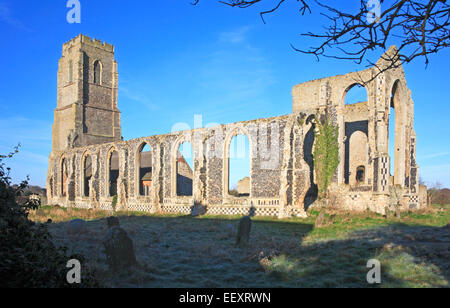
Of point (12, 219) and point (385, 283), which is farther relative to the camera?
point (385, 283)

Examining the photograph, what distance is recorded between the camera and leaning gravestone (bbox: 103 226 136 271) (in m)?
6.46

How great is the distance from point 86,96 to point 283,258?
3512 centimetres

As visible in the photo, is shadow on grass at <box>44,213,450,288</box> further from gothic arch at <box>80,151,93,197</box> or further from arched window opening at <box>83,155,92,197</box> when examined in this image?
arched window opening at <box>83,155,92,197</box>

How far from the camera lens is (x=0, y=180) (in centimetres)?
578

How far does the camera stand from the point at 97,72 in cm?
3825

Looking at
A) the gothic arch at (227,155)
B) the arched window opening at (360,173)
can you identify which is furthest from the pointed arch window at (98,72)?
the arched window opening at (360,173)

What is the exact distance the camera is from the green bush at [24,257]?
13.6 ft

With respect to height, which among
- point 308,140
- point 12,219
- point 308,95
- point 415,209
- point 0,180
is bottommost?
point 415,209

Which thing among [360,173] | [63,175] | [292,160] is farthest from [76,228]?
[63,175]

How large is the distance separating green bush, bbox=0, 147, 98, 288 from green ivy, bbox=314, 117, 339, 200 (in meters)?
15.5

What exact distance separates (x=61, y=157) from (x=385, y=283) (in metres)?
34.3
